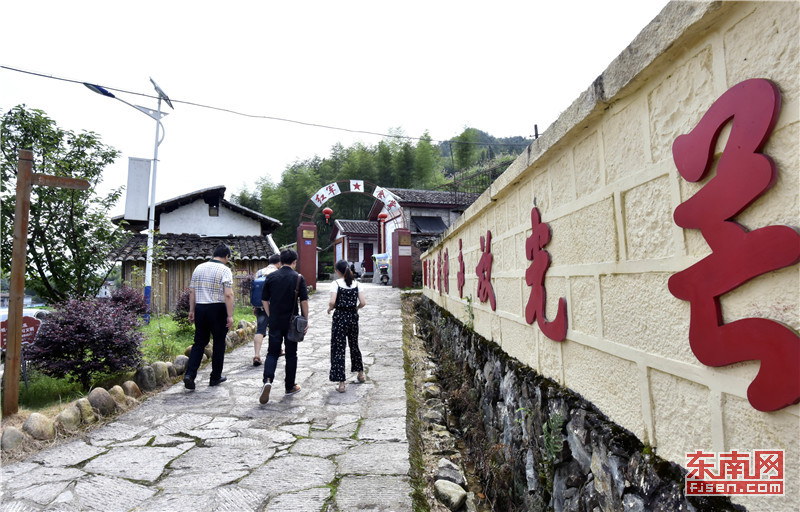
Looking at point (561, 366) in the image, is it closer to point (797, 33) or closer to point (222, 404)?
point (797, 33)

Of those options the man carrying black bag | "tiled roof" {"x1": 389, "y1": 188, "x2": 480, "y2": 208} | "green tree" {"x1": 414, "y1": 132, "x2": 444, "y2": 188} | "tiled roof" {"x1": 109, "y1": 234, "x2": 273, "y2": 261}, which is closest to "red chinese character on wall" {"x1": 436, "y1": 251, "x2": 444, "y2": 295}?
the man carrying black bag

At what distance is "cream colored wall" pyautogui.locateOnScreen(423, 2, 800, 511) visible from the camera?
1289 mm

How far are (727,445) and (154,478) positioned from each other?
3604 mm

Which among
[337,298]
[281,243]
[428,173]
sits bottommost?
[337,298]

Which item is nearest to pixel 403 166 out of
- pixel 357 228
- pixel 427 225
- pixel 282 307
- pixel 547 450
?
pixel 357 228

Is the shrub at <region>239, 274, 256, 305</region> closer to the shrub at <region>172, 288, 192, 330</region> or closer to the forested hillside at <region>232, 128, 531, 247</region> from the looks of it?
the shrub at <region>172, 288, 192, 330</region>

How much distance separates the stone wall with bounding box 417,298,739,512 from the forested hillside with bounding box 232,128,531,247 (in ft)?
82.1

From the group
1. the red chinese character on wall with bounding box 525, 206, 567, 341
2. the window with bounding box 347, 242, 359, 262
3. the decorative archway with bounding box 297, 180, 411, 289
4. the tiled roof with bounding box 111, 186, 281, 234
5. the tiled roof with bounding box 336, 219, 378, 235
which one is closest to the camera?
the red chinese character on wall with bounding box 525, 206, 567, 341

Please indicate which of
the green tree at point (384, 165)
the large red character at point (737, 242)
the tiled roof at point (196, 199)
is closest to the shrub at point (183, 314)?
the large red character at point (737, 242)

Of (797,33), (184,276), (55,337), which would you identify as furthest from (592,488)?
(184,276)

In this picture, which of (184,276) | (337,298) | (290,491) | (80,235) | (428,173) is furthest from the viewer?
(428,173)

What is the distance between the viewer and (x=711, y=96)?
5.05ft

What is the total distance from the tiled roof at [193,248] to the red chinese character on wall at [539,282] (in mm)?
12909

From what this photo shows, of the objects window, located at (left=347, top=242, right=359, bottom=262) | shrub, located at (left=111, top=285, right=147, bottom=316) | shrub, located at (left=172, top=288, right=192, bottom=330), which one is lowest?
shrub, located at (left=172, top=288, right=192, bottom=330)
